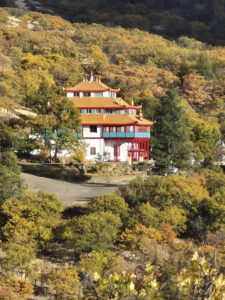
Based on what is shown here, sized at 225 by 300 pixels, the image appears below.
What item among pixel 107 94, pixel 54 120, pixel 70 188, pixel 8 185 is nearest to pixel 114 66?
pixel 107 94

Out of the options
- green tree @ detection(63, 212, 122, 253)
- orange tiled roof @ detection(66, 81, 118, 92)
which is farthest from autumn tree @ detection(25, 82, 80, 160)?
green tree @ detection(63, 212, 122, 253)

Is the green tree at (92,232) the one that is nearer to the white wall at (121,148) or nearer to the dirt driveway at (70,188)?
the dirt driveway at (70,188)

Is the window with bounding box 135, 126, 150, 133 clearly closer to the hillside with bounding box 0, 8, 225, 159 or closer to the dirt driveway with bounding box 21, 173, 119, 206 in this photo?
the hillside with bounding box 0, 8, 225, 159

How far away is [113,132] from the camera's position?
57.0 meters

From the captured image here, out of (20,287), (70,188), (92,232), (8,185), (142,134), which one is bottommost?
(20,287)

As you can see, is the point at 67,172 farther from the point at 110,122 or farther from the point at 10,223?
the point at 10,223

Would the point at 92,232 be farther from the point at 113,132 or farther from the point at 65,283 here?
the point at 113,132

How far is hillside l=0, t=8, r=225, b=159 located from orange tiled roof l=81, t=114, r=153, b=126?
1039 centimetres

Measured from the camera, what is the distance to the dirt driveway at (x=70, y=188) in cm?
3851

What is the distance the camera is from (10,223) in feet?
99.8

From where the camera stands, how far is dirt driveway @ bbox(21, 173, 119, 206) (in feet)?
126

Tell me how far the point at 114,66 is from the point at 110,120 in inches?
1836

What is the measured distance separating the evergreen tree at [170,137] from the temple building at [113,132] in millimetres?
9194

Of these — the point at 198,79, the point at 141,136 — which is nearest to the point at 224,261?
the point at 141,136
